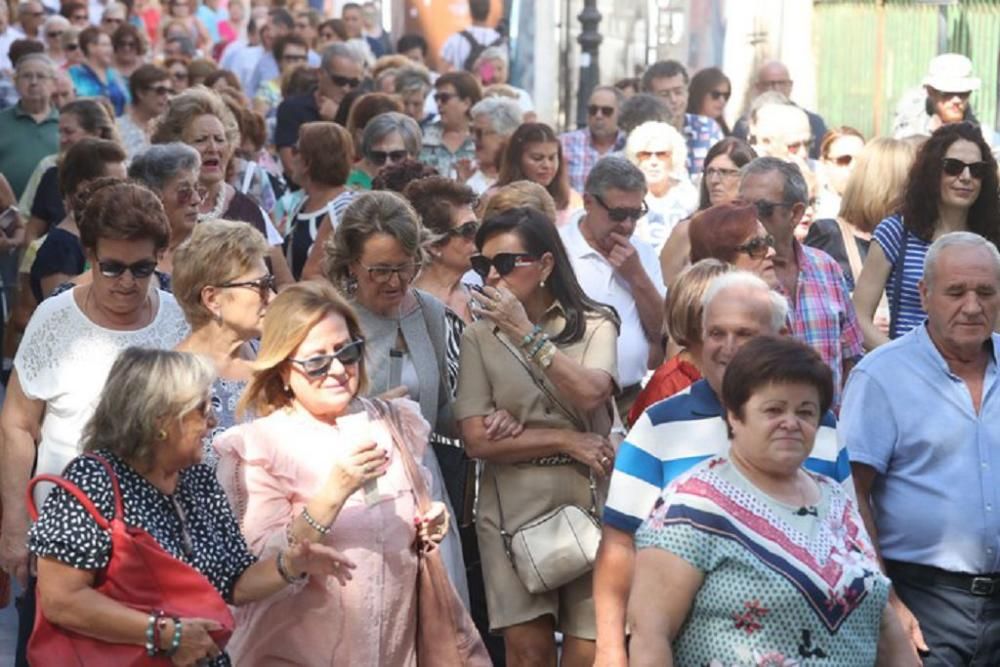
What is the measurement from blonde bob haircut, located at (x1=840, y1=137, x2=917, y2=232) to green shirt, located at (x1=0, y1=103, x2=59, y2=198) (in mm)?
6779

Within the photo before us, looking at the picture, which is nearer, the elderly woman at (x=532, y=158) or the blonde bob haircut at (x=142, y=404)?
the blonde bob haircut at (x=142, y=404)

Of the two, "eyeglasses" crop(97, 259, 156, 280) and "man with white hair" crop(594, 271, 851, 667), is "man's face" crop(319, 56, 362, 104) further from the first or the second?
"man with white hair" crop(594, 271, 851, 667)

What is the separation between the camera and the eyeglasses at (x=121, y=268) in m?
7.11

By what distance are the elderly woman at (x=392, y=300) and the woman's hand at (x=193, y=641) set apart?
1.88 m

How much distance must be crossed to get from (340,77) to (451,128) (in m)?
1.89

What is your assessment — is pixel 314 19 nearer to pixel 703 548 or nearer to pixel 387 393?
pixel 387 393

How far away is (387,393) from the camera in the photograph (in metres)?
6.78

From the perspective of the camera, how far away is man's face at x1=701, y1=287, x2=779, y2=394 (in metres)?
6.22

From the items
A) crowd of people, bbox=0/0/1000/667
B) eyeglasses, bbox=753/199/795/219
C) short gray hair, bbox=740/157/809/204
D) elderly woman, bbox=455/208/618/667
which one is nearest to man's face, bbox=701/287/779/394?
crowd of people, bbox=0/0/1000/667

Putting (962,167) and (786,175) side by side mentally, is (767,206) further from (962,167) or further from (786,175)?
(962,167)

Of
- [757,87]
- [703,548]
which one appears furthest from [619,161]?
[757,87]

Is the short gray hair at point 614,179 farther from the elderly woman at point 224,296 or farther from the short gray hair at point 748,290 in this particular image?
the short gray hair at point 748,290

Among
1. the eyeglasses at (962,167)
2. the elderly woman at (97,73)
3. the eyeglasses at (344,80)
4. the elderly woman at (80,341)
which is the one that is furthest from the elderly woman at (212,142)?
the elderly woman at (97,73)

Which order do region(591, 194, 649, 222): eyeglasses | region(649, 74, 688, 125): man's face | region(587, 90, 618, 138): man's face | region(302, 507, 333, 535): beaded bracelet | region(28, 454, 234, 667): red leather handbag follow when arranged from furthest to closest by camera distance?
region(649, 74, 688, 125): man's face → region(587, 90, 618, 138): man's face → region(591, 194, 649, 222): eyeglasses → region(302, 507, 333, 535): beaded bracelet → region(28, 454, 234, 667): red leather handbag
